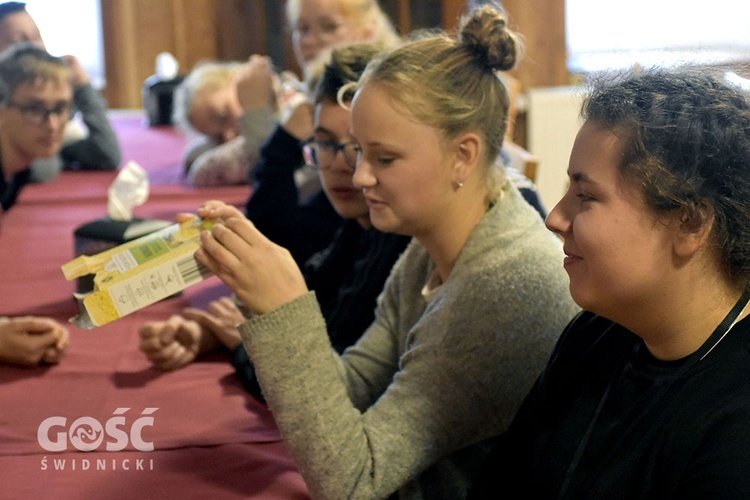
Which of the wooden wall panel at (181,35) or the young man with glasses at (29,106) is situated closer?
the young man with glasses at (29,106)

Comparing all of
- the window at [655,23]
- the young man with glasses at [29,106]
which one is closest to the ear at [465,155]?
the young man with glasses at [29,106]

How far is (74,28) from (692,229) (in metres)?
4.61

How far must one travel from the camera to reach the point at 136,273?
1.12m

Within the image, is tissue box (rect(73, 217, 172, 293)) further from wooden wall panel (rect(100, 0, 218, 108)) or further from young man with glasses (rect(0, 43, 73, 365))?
wooden wall panel (rect(100, 0, 218, 108))

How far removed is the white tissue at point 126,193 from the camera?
1849 mm

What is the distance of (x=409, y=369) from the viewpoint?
1101 millimetres

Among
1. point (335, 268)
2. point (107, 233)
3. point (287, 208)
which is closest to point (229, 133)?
point (287, 208)

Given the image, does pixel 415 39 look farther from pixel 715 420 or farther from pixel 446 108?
pixel 715 420

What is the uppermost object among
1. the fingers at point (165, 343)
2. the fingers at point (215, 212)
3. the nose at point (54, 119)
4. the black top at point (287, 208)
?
the fingers at point (215, 212)

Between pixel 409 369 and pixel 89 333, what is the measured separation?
701mm

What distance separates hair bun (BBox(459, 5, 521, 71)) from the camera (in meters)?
1.23

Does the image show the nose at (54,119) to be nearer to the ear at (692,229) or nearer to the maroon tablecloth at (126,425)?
the maroon tablecloth at (126,425)

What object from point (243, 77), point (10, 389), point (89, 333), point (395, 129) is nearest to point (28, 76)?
point (243, 77)

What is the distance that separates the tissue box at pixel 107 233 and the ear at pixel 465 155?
0.78 metres
